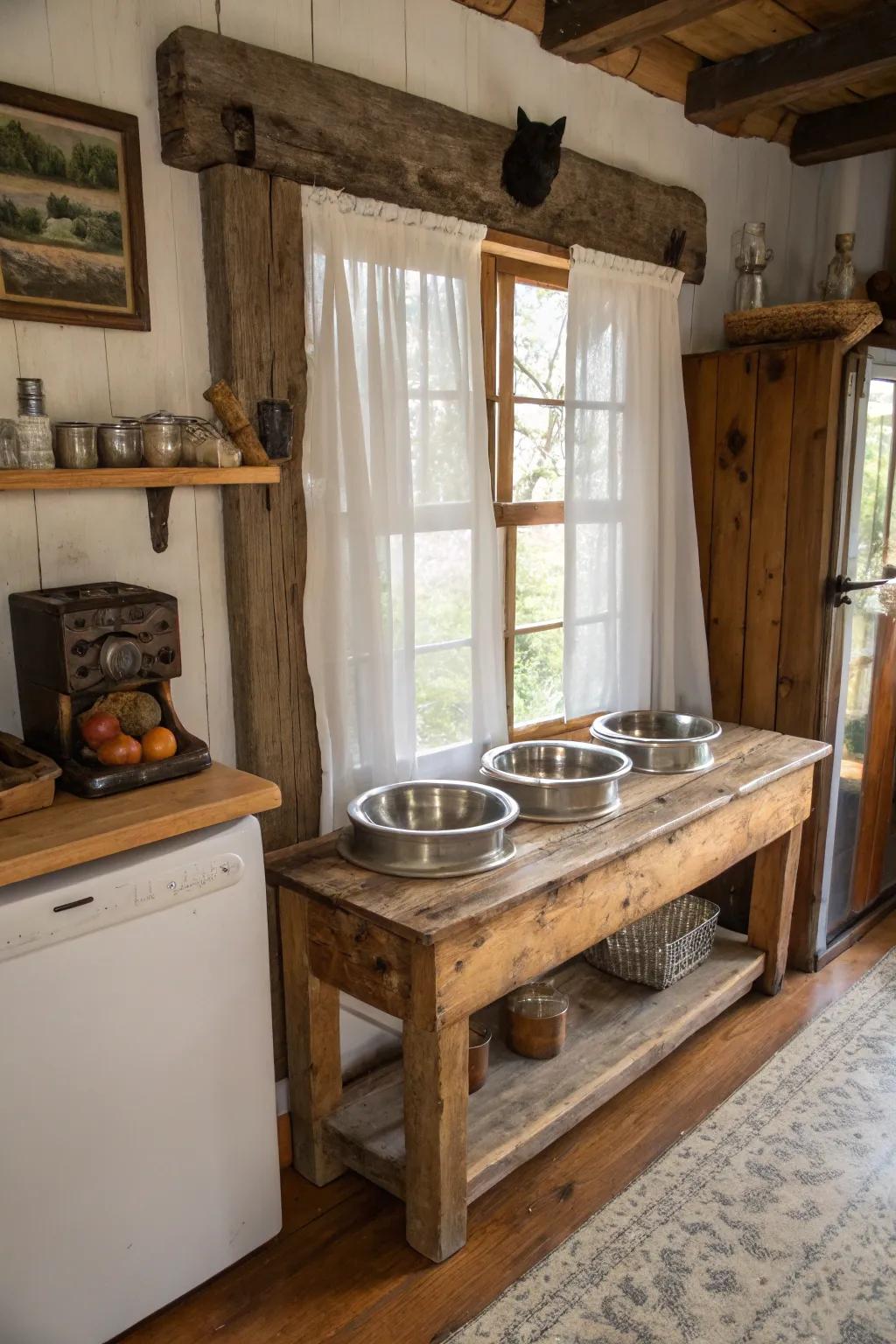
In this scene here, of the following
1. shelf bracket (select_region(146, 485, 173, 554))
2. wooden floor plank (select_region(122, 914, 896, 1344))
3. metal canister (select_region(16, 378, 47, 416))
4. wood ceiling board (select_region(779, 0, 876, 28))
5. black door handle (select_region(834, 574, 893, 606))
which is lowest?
wooden floor plank (select_region(122, 914, 896, 1344))

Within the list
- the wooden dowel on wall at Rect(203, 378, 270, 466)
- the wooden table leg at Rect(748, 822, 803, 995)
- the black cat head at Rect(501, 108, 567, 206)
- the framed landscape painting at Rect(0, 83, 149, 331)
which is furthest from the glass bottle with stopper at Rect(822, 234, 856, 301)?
the framed landscape painting at Rect(0, 83, 149, 331)

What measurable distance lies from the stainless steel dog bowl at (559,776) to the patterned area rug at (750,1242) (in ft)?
2.67

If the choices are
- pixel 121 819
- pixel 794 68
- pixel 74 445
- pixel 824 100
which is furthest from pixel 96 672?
pixel 824 100

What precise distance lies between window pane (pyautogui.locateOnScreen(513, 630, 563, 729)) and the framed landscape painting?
4.70 ft

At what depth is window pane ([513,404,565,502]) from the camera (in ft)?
9.24

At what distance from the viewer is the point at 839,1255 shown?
199 centimetres

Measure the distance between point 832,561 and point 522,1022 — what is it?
1611mm

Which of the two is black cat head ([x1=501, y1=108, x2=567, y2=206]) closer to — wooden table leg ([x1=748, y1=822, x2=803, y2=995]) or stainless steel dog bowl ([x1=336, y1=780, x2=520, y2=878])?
stainless steel dog bowl ([x1=336, y1=780, x2=520, y2=878])

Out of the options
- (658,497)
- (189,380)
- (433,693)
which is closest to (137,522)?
(189,380)

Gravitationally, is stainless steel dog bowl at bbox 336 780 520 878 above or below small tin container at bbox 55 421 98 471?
below

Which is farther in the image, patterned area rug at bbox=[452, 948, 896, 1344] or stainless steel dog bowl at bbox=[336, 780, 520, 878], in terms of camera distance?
stainless steel dog bowl at bbox=[336, 780, 520, 878]

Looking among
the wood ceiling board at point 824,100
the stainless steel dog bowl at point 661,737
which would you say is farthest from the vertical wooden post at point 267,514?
the wood ceiling board at point 824,100

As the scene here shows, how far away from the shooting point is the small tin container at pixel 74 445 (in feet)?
5.66

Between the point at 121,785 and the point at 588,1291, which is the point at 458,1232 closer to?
the point at 588,1291
